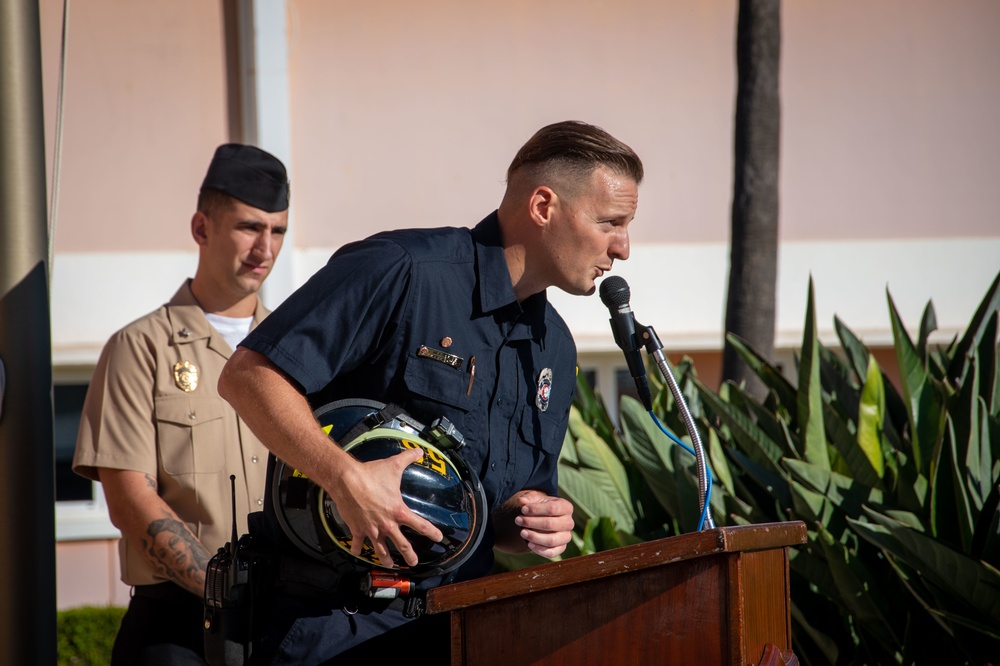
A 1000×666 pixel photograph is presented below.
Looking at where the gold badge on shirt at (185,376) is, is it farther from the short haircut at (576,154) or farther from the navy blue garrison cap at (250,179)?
the short haircut at (576,154)

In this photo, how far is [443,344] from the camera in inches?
86.0

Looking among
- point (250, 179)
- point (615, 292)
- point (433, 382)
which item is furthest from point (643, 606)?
point (250, 179)

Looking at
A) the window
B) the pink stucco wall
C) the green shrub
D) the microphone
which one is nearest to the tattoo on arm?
the microphone

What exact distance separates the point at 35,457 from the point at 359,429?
3.17ft

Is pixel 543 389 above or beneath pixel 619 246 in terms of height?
beneath

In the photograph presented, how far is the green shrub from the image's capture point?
595 cm

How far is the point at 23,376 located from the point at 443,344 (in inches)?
40.8

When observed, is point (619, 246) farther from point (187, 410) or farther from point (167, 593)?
point (167, 593)

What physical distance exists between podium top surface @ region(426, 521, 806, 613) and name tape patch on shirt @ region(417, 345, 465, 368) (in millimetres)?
509

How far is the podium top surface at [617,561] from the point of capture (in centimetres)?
161

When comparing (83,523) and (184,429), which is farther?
(83,523)

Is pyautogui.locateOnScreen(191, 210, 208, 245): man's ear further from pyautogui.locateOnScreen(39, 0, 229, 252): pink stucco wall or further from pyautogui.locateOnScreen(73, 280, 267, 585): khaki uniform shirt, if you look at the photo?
pyautogui.locateOnScreen(39, 0, 229, 252): pink stucco wall

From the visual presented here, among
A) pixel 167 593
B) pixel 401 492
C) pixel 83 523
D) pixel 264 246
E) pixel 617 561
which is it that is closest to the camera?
pixel 617 561

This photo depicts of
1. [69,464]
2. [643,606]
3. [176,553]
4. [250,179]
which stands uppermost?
[250,179]
